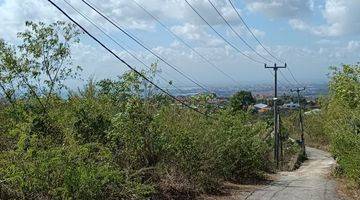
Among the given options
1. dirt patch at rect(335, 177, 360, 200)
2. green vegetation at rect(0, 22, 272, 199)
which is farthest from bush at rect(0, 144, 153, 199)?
dirt patch at rect(335, 177, 360, 200)

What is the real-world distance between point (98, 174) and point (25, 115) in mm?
3527

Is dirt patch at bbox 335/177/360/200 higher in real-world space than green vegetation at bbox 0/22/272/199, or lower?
lower

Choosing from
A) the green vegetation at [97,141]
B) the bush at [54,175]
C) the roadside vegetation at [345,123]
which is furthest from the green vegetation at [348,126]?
the bush at [54,175]

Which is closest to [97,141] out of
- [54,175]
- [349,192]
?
[54,175]

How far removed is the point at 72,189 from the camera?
34.2ft

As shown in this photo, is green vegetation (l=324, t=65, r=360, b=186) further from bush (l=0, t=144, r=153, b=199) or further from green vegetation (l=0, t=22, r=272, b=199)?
bush (l=0, t=144, r=153, b=199)

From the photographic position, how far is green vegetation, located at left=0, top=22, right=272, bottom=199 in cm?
1045

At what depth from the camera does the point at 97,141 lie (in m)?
14.3

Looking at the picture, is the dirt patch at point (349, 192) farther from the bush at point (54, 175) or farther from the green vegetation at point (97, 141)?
the bush at point (54, 175)

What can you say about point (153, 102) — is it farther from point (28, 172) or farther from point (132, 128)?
point (28, 172)

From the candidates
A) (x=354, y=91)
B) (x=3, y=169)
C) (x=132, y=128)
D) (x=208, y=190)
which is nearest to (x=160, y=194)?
(x=132, y=128)

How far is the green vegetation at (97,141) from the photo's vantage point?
1045cm

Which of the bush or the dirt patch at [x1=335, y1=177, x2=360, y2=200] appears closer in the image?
the bush

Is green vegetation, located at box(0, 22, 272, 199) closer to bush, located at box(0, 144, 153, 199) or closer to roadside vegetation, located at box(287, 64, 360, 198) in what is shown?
bush, located at box(0, 144, 153, 199)
